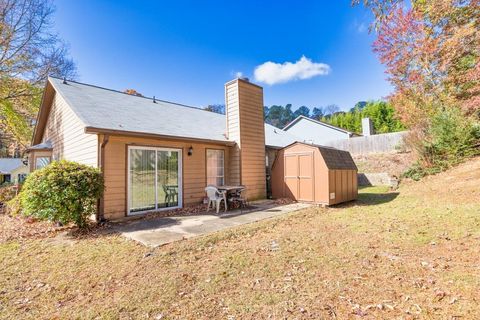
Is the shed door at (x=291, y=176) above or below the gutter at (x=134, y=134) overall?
below

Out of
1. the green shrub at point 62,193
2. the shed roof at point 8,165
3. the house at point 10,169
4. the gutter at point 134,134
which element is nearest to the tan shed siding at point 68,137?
the gutter at point 134,134

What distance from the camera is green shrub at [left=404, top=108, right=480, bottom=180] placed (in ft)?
36.5

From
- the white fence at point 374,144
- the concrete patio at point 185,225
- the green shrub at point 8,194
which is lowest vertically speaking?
the concrete patio at point 185,225

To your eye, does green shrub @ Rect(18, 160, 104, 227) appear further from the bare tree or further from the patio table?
the bare tree

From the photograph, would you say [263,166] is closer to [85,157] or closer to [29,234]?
[85,157]

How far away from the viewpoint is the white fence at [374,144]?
18.0m

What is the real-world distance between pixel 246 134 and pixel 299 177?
2.83m

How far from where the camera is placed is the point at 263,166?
10.9 metres

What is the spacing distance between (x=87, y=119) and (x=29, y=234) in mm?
3235

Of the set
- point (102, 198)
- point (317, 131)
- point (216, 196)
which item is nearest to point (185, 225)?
point (216, 196)

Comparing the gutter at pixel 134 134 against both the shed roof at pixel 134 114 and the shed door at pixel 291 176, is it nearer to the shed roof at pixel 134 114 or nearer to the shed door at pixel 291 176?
the shed roof at pixel 134 114

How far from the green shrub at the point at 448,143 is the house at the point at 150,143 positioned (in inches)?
306

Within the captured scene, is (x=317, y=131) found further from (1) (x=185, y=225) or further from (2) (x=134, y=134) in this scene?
(1) (x=185, y=225)

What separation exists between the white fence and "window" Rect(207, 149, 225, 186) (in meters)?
13.8
